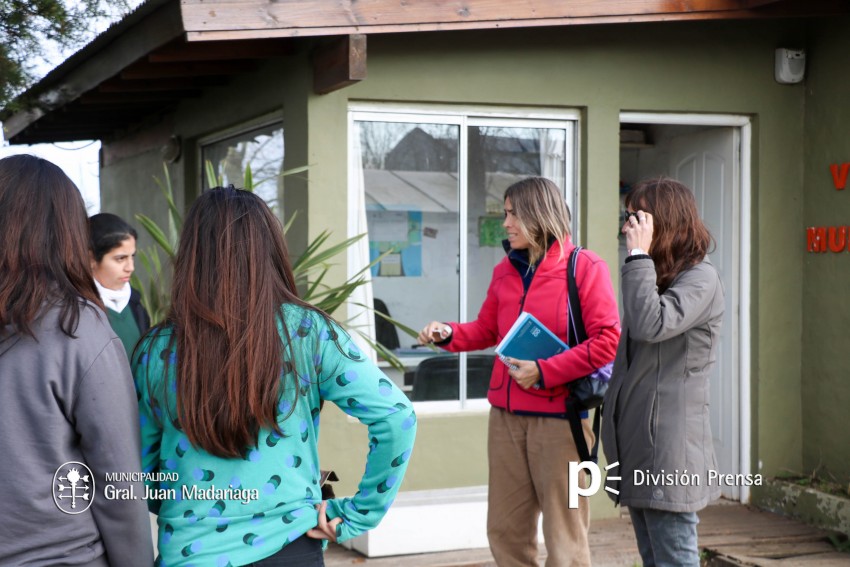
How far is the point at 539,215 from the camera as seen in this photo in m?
3.90

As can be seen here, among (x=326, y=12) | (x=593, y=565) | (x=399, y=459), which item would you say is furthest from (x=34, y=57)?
(x=593, y=565)

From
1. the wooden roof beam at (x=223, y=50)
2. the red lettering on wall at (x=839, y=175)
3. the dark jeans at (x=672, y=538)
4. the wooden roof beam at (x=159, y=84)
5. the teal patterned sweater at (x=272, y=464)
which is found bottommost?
the dark jeans at (x=672, y=538)

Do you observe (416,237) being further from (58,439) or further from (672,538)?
(58,439)

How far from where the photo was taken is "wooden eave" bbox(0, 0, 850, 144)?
15.8ft

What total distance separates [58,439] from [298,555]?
0.57 m

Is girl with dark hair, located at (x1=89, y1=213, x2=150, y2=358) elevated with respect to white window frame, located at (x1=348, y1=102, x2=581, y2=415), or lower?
lower

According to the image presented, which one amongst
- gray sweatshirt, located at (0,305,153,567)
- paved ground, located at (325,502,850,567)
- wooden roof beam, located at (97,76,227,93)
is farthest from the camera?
wooden roof beam, located at (97,76,227,93)

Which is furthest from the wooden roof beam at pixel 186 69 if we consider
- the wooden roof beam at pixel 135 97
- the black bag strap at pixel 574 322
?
the black bag strap at pixel 574 322

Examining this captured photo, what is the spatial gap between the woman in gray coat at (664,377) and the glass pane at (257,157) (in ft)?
10.7

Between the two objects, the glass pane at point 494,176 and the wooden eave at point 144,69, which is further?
the glass pane at point 494,176

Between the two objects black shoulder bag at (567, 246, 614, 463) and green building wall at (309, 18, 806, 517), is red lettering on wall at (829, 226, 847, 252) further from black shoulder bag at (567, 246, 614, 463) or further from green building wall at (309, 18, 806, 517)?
black shoulder bag at (567, 246, 614, 463)

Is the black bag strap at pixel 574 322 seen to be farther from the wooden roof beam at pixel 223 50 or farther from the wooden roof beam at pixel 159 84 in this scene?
the wooden roof beam at pixel 159 84

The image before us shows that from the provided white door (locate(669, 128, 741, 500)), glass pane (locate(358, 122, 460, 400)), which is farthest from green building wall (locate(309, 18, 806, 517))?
glass pane (locate(358, 122, 460, 400))

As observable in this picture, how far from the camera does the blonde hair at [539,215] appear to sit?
12.8 feet
